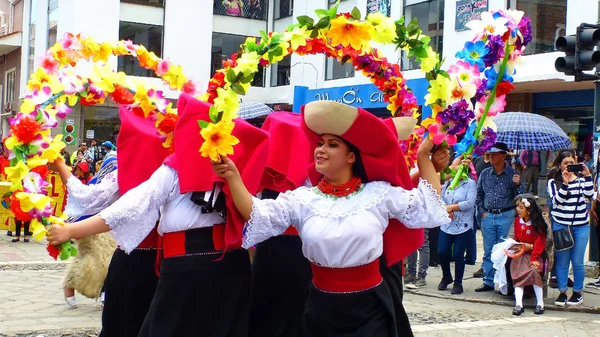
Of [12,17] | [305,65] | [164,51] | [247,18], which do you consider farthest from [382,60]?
[12,17]

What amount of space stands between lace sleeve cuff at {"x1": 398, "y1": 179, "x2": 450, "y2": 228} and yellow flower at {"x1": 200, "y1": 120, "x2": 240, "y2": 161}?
1031mm

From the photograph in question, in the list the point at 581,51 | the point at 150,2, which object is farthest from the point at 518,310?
the point at 150,2

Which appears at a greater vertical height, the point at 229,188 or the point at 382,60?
the point at 382,60

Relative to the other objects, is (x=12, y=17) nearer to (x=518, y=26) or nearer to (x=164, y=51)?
(x=164, y=51)

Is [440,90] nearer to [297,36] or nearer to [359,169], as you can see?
[359,169]

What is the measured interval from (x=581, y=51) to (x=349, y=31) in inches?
226

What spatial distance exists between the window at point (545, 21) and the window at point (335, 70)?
24.2ft

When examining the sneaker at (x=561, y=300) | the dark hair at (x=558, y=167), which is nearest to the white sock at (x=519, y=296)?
the sneaker at (x=561, y=300)

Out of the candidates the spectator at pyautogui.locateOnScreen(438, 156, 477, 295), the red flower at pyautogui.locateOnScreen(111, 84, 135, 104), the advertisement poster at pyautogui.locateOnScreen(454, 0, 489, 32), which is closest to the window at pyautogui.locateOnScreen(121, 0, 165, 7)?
the advertisement poster at pyautogui.locateOnScreen(454, 0, 489, 32)

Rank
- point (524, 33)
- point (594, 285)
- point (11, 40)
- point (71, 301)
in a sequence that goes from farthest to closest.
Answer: point (11, 40) < point (594, 285) < point (71, 301) < point (524, 33)

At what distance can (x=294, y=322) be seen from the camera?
4.73 meters

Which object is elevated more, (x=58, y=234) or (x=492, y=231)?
(x=58, y=234)

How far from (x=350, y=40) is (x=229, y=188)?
3.24ft

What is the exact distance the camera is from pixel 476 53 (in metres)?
4.18
